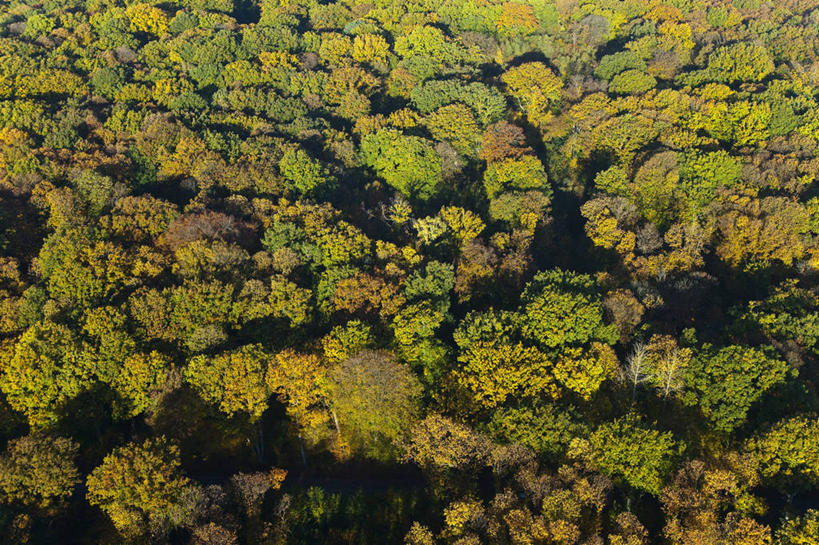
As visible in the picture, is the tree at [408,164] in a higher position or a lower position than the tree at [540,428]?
higher

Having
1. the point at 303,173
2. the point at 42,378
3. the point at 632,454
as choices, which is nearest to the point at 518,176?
the point at 303,173

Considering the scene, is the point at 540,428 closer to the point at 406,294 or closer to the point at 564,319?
the point at 564,319

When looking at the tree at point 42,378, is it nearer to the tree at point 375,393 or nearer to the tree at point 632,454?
the tree at point 375,393

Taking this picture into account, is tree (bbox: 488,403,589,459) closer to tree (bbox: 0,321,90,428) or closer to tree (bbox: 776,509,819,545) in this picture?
tree (bbox: 776,509,819,545)

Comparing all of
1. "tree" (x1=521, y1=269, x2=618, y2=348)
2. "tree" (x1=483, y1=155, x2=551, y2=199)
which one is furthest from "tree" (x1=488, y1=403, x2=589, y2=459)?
"tree" (x1=483, y1=155, x2=551, y2=199)

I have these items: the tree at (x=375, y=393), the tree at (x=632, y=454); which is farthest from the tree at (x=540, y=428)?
the tree at (x=375, y=393)
